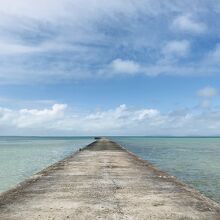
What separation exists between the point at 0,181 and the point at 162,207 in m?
13.8

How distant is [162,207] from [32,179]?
26.3 feet

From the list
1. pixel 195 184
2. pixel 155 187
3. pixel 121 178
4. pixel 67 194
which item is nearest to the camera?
pixel 67 194

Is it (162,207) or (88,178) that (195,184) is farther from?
(162,207)

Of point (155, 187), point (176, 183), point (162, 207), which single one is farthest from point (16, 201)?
point (176, 183)

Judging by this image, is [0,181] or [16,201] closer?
[16,201]

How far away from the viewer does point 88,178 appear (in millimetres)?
16406

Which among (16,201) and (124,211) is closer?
(124,211)

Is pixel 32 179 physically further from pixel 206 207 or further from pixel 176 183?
pixel 206 207

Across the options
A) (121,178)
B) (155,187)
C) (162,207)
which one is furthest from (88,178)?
(162,207)

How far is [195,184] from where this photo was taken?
19.8m

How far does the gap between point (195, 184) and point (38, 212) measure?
39.8ft

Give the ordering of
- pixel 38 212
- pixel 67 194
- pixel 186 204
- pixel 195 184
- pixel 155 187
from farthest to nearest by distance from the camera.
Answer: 1. pixel 195 184
2. pixel 155 187
3. pixel 67 194
4. pixel 186 204
5. pixel 38 212

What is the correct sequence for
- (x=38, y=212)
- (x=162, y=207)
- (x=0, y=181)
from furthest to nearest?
(x=0, y=181) < (x=162, y=207) < (x=38, y=212)

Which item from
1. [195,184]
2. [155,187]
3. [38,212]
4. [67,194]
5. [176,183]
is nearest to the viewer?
[38,212]
